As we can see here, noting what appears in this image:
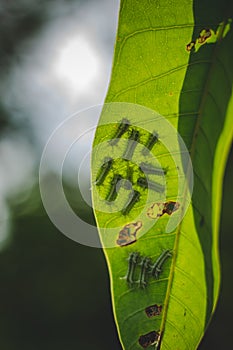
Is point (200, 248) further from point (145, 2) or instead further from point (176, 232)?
point (145, 2)

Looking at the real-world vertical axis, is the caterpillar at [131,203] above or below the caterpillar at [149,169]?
below

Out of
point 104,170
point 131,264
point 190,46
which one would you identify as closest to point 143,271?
point 131,264

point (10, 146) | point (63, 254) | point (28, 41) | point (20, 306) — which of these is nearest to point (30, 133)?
point (10, 146)

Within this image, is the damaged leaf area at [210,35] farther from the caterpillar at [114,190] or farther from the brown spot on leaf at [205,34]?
the caterpillar at [114,190]

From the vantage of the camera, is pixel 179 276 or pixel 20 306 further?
pixel 20 306

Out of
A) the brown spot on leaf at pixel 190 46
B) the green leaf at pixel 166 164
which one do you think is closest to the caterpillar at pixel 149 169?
the green leaf at pixel 166 164
